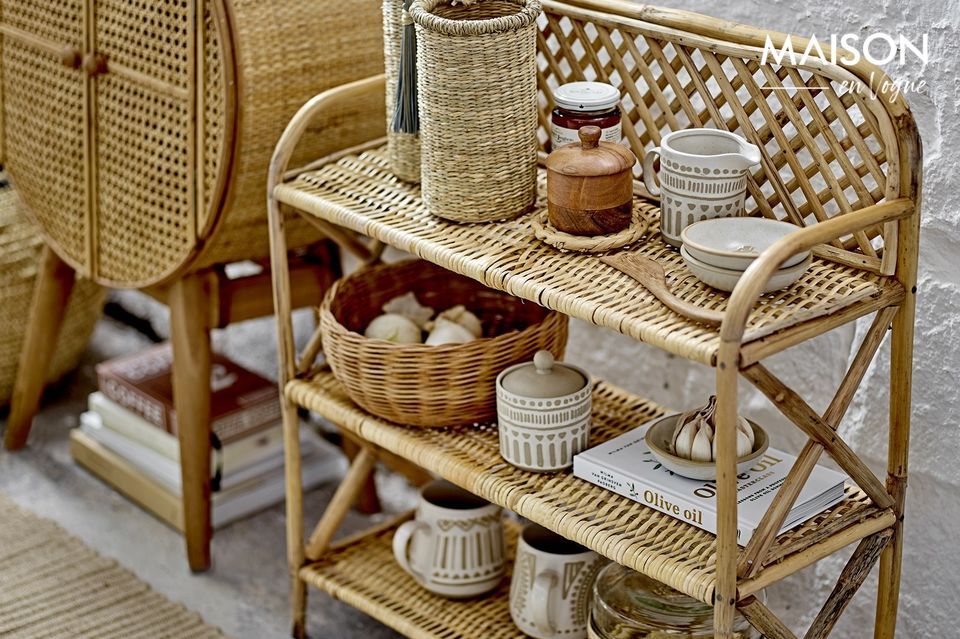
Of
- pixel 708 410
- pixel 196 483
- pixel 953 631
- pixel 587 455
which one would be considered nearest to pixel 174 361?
pixel 196 483

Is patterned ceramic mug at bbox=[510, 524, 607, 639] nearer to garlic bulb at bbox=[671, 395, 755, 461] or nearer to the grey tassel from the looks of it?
garlic bulb at bbox=[671, 395, 755, 461]

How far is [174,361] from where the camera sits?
2039 millimetres

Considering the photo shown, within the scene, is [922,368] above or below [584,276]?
below

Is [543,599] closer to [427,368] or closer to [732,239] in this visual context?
[427,368]

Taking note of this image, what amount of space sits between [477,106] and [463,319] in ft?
1.29

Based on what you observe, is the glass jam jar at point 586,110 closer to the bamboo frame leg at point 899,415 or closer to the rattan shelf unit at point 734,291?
the rattan shelf unit at point 734,291

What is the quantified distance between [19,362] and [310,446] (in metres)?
0.67

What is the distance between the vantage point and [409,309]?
6.04ft

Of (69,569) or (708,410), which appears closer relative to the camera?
(708,410)

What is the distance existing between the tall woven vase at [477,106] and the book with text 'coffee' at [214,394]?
807mm

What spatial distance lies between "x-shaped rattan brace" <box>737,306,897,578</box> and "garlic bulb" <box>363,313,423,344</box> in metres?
0.59

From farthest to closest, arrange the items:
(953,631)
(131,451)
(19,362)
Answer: (19,362) < (131,451) < (953,631)

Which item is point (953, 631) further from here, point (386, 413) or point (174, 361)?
point (174, 361)

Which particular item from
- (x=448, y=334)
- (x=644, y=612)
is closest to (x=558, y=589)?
(x=644, y=612)
